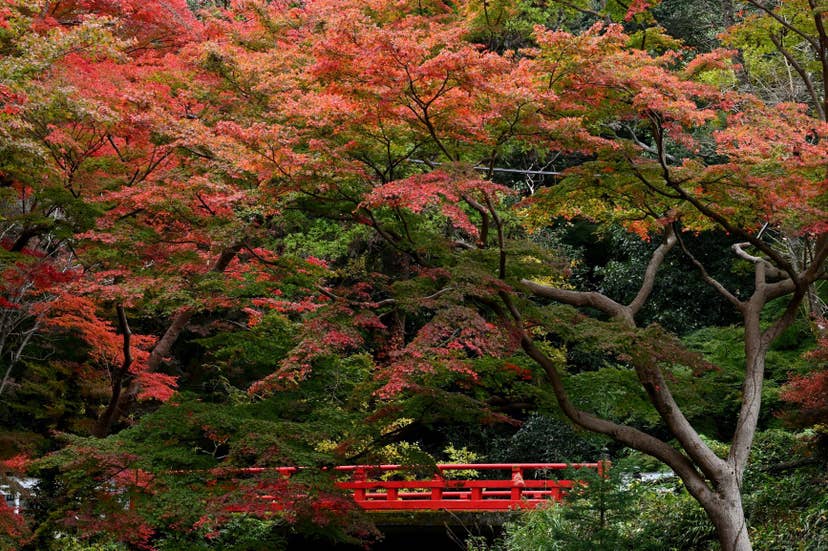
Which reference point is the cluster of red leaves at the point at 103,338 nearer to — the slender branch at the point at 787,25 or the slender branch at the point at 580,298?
the slender branch at the point at 580,298

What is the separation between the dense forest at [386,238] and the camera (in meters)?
7.53

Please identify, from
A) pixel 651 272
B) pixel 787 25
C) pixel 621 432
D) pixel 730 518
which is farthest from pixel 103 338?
pixel 787 25

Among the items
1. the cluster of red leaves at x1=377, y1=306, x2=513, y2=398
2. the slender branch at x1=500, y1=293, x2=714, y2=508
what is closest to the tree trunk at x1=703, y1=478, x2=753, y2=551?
the slender branch at x1=500, y1=293, x2=714, y2=508

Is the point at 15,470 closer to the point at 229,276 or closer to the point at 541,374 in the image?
the point at 229,276

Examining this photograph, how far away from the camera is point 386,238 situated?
865 centimetres

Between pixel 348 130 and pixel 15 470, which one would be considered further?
pixel 15 470

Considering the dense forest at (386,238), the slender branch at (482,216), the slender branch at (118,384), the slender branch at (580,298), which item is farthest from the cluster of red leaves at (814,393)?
the slender branch at (118,384)

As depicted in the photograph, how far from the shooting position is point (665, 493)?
10742 mm

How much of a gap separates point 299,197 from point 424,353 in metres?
2.47

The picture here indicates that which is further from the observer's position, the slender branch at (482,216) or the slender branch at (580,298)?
the slender branch at (580,298)

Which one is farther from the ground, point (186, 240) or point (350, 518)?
point (186, 240)

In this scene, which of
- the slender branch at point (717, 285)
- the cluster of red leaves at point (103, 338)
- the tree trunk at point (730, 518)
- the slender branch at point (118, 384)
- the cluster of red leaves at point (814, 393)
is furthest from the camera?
the cluster of red leaves at point (103, 338)

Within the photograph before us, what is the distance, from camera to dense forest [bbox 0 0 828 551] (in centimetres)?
753

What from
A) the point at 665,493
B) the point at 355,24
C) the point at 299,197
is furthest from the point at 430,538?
the point at 355,24
